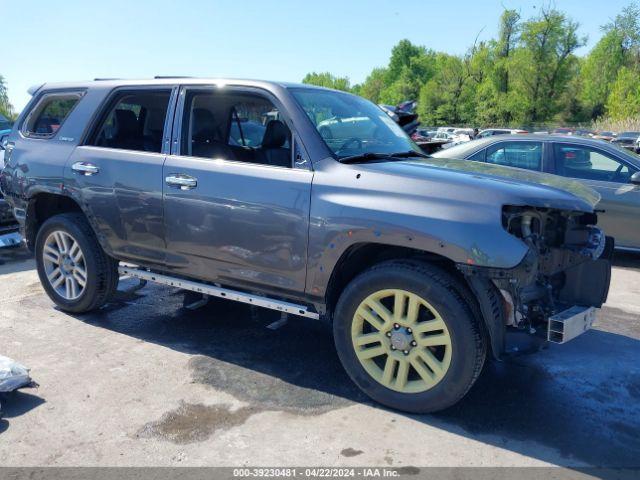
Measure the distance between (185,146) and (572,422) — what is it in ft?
10.4

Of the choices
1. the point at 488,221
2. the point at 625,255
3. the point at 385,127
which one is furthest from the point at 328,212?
the point at 625,255

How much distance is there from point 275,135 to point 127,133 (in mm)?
1389

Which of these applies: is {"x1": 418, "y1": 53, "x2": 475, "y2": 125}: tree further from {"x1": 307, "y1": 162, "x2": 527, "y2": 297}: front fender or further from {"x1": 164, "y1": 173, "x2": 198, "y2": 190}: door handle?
{"x1": 307, "y1": 162, "x2": 527, "y2": 297}: front fender

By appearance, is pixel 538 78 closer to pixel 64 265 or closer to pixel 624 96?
pixel 624 96

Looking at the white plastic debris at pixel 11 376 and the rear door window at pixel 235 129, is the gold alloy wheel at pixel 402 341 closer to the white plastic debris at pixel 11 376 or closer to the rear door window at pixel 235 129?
the rear door window at pixel 235 129

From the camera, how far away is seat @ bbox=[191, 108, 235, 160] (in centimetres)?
435

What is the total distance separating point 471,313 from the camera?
10.8 ft

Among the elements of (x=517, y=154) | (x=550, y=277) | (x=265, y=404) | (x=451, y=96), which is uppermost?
(x=451, y=96)

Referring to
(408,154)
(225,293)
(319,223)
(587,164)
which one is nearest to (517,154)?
(587,164)

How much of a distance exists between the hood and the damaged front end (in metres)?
0.10

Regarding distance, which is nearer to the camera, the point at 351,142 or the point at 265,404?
the point at 265,404

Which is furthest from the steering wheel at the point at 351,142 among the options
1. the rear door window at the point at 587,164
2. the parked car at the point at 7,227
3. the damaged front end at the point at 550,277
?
the parked car at the point at 7,227

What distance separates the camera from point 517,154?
7.39m

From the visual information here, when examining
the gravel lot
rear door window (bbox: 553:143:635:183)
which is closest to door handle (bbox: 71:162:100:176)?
the gravel lot
